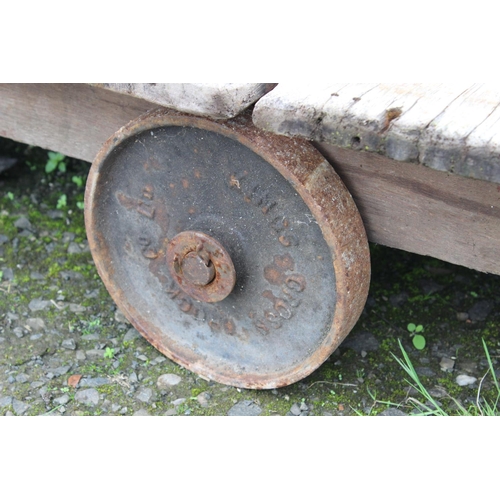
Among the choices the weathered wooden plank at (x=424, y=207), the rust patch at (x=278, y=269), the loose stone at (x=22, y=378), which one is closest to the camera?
the weathered wooden plank at (x=424, y=207)

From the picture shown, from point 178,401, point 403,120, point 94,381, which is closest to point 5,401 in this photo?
point 94,381

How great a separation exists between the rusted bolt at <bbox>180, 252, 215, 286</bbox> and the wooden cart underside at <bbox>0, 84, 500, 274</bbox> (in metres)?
0.48

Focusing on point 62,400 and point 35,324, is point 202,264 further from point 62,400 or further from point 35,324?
point 35,324

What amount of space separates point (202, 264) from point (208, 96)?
0.58 metres

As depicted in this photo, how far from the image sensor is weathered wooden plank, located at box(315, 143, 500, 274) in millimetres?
2008

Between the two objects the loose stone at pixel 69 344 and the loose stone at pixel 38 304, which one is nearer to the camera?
the loose stone at pixel 69 344

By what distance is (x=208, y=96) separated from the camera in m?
1.90

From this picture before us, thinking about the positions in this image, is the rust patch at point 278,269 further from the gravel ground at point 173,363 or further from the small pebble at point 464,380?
the small pebble at point 464,380

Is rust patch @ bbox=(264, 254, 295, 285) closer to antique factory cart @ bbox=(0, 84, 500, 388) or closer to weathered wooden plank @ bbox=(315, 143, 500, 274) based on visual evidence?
antique factory cart @ bbox=(0, 84, 500, 388)

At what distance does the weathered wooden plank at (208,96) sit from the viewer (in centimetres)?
189

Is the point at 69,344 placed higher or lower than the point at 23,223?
lower

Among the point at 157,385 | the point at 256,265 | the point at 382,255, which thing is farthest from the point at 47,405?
the point at 382,255

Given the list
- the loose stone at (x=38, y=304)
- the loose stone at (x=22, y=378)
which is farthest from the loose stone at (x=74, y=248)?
the loose stone at (x=22, y=378)

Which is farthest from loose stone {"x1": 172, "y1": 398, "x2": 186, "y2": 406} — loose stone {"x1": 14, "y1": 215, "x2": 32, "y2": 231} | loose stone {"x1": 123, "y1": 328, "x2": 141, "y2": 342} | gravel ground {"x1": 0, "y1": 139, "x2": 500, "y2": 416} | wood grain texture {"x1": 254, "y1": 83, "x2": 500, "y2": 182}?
loose stone {"x1": 14, "y1": 215, "x2": 32, "y2": 231}
